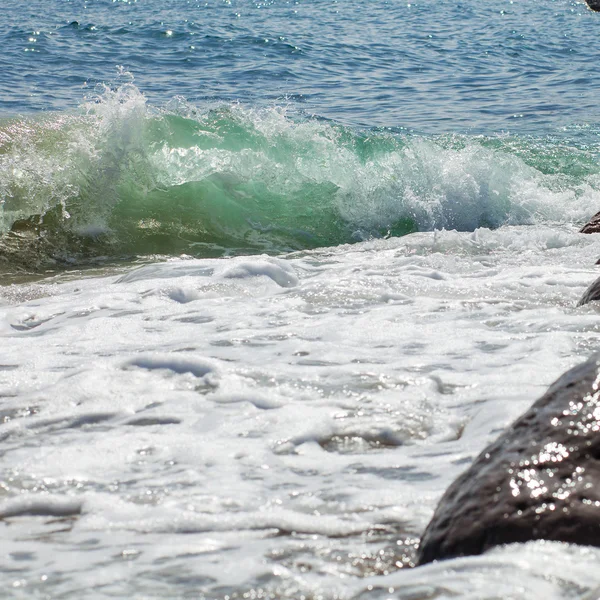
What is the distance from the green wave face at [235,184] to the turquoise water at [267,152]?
2 centimetres

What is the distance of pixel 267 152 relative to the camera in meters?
9.32

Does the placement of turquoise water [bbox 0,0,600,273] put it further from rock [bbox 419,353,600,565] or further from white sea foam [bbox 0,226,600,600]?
rock [bbox 419,353,600,565]

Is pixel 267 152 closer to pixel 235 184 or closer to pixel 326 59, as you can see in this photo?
pixel 235 184

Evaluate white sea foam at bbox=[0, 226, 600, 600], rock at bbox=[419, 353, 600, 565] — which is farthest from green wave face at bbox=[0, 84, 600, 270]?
rock at bbox=[419, 353, 600, 565]

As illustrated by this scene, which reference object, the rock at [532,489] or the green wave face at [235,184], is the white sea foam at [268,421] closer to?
the rock at [532,489]

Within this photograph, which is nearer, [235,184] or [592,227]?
[592,227]

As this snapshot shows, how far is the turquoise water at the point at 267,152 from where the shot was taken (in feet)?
26.5

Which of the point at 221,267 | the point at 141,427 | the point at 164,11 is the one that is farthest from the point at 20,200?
the point at 164,11

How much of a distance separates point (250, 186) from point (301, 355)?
5301mm

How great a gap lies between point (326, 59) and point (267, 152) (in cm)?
667

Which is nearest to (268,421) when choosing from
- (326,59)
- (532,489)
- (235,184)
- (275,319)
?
(532,489)

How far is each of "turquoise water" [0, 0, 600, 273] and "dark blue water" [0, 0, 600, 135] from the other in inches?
2.9

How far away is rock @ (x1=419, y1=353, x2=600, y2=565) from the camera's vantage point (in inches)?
79.5

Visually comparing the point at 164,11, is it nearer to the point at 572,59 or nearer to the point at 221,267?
the point at 572,59
